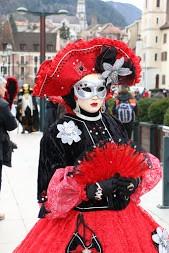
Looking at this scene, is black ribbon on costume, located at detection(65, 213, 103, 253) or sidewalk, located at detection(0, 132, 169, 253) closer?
black ribbon on costume, located at detection(65, 213, 103, 253)

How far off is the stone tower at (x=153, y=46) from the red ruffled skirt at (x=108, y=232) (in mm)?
83977

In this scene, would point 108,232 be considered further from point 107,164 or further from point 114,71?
point 114,71

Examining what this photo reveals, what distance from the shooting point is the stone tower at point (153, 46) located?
87.9m

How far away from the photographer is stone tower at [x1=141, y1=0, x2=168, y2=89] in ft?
288

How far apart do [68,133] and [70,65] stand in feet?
1.36

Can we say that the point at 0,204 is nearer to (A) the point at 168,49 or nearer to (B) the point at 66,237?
(B) the point at 66,237

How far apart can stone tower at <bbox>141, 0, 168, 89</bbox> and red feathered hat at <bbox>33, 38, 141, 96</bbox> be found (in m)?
83.7

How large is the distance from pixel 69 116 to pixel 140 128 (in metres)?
8.14

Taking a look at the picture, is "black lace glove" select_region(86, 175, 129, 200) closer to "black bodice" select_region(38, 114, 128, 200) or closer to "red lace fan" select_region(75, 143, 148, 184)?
"red lace fan" select_region(75, 143, 148, 184)

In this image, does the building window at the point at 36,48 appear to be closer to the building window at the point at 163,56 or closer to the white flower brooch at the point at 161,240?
the building window at the point at 163,56

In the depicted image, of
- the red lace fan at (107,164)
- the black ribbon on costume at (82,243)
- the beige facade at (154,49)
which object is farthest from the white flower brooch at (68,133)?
the beige facade at (154,49)

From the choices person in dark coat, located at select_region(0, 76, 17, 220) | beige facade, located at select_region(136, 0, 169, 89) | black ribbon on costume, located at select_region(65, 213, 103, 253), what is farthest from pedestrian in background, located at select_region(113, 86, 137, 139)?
beige facade, located at select_region(136, 0, 169, 89)

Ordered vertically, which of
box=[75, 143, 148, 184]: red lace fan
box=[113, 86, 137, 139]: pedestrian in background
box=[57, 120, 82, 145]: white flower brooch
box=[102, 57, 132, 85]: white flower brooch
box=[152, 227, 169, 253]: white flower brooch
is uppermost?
box=[102, 57, 132, 85]: white flower brooch

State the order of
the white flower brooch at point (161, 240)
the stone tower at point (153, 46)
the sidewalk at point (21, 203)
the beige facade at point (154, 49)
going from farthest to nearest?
the stone tower at point (153, 46) < the beige facade at point (154, 49) < the sidewalk at point (21, 203) < the white flower brooch at point (161, 240)
